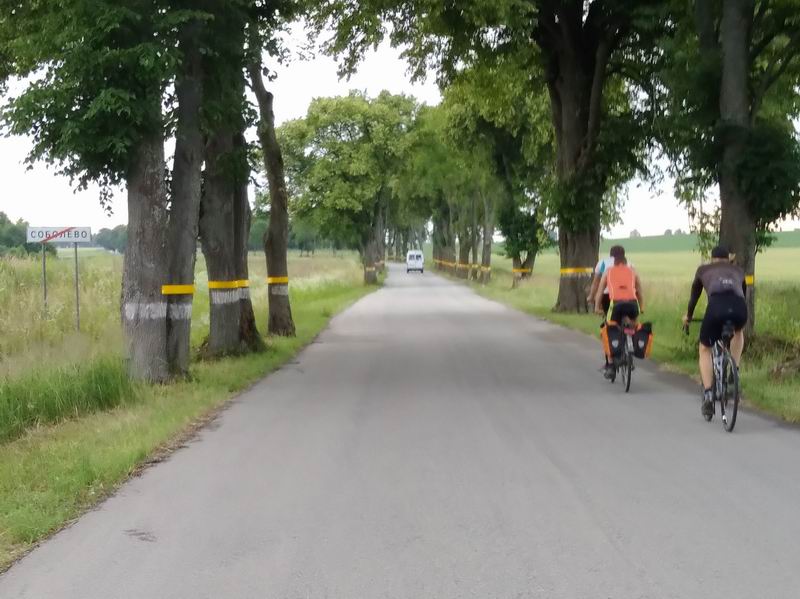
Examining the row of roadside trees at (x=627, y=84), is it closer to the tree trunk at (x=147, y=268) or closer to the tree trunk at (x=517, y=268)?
Result: the tree trunk at (x=147, y=268)

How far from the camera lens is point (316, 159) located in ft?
189

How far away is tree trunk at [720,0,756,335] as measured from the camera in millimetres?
15055

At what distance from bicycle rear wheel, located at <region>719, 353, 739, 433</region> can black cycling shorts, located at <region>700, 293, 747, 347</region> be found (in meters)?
0.30

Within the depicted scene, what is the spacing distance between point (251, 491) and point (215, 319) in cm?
1024

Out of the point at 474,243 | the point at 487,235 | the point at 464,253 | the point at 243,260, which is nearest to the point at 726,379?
the point at 243,260

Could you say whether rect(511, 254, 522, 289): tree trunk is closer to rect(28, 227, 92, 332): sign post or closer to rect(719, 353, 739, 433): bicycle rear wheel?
rect(28, 227, 92, 332): sign post

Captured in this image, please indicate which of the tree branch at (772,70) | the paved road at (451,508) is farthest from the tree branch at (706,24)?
the paved road at (451,508)

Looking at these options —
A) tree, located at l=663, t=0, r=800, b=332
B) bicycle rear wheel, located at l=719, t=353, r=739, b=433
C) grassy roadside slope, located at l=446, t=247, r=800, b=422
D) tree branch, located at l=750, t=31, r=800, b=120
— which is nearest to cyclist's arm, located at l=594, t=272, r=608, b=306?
grassy roadside slope, located at l=446, t=247, r=800, b=422

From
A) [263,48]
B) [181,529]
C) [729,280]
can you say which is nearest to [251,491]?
[181,529]

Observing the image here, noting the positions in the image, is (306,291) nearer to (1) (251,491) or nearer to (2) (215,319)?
(2) (215,319)

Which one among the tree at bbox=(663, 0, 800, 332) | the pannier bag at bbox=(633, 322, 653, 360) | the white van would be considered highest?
the tree at bbox=(663, 0, 800, 332)

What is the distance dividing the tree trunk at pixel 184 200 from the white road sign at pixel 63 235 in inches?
238

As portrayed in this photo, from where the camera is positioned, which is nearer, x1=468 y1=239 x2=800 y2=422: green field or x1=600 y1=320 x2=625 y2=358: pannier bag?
x1=468 y1=239 x2=800 y2=422: green field

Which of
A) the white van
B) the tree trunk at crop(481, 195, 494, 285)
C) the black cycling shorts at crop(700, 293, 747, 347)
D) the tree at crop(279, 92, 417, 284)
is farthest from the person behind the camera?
the white van
